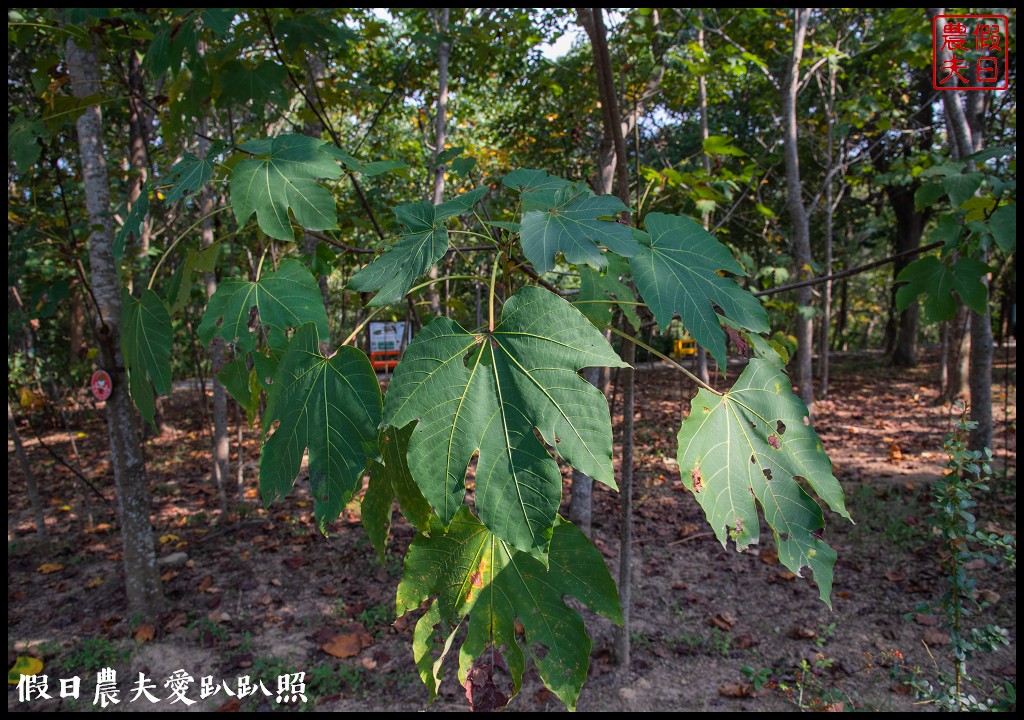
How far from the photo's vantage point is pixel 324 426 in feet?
3.31

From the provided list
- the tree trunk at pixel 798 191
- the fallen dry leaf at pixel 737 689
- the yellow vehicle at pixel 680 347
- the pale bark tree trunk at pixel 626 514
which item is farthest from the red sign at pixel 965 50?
the fallen dry leaf at pixel 737 689

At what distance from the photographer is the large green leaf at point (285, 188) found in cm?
123

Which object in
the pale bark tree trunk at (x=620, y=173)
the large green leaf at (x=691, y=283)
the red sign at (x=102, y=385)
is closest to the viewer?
the large green leaf at (x=691, y=283)

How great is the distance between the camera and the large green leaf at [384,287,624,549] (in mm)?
903

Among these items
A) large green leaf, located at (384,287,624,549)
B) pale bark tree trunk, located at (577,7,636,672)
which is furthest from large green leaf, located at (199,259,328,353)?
pale bark tree trunk, located at (577,7,636,672)

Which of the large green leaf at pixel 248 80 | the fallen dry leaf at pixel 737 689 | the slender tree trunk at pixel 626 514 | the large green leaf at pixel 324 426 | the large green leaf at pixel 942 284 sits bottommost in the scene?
the fallen dry leaf at pixel 737 689

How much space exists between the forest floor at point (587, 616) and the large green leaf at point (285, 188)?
7.47 feet

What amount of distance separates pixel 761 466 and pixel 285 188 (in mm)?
1061

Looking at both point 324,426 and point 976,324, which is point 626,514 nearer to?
point 324,426

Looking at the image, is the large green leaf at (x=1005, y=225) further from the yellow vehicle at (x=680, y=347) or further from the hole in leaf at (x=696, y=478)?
the yellow vehicle at (x=680, y=347)

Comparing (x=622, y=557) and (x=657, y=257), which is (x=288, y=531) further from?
(x=657, y=257)

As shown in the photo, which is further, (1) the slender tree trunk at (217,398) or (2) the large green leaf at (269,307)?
(1) the slender tree trunk at (217,398)

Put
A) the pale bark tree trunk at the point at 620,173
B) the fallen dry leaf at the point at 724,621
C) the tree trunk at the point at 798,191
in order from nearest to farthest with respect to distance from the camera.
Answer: the pale bark tree trunk at the point at 620,173
the fallen dry leaf at the point at 724,621
the tree trunk at the point at 798,191

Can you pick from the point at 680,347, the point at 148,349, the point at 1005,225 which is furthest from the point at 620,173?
the point at 680,347
